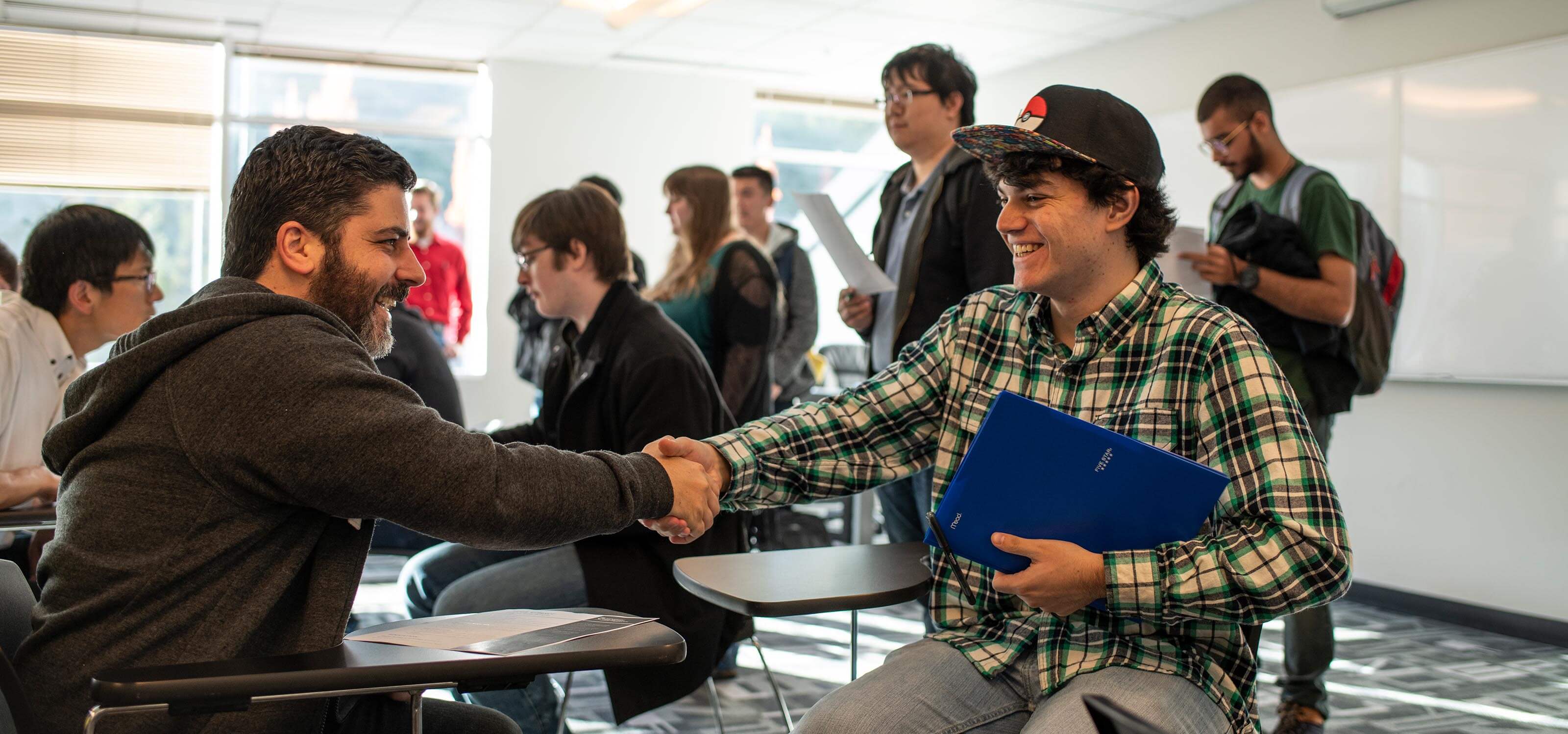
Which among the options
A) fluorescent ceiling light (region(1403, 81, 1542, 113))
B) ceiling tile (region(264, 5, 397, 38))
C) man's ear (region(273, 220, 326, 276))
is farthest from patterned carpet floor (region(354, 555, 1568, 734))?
A: ceiling tile (region(264, 5, 397, 38))

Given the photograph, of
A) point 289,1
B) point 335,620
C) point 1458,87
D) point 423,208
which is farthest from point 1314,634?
point 289,1

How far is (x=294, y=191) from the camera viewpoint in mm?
1331

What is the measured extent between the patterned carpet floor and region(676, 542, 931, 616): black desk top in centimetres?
119

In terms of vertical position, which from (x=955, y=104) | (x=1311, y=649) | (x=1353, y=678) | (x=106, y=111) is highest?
(x=106, y=111)

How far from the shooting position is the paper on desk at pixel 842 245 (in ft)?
8.82

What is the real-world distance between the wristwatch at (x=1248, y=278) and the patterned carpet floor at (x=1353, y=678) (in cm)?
117

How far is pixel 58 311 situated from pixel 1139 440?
2.23m

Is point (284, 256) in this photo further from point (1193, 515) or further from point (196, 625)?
point (1193, 515)

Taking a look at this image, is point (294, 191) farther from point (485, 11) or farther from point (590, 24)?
point (590, 24)

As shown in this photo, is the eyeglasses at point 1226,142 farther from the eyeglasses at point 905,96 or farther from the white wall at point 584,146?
the white wall at point 584,146

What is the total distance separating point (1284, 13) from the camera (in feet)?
18.1

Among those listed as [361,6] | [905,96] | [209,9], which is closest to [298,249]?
[905,96]

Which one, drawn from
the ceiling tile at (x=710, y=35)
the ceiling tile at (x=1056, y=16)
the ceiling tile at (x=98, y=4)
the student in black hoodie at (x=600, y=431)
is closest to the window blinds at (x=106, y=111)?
the ceiling tile at (x=98, y=4)

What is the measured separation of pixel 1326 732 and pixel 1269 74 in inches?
144
